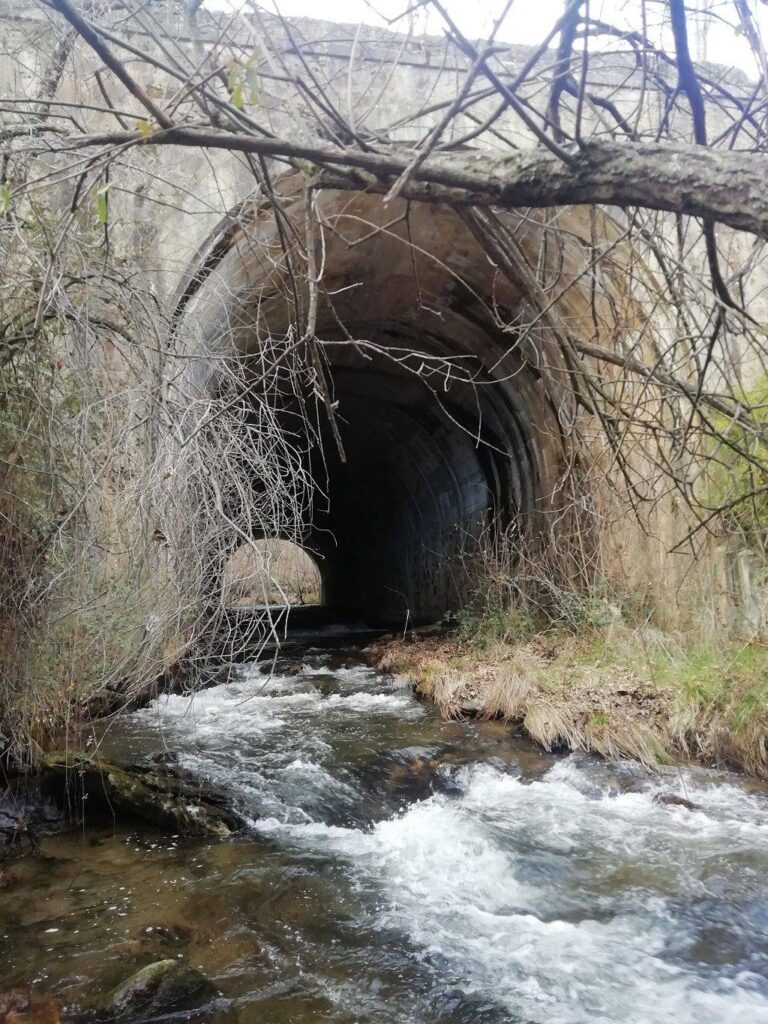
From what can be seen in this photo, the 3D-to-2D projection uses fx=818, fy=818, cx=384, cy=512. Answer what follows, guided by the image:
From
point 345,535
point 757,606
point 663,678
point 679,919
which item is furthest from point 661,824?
point 345,535

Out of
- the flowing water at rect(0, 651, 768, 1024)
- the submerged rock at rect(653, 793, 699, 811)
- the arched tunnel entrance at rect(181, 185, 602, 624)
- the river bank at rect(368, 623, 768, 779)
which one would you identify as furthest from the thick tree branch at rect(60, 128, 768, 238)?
the river bank at rect(368, 623, 768, 779)

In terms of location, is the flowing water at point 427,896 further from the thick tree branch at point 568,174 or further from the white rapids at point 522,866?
the thick tree branch at point 568,174

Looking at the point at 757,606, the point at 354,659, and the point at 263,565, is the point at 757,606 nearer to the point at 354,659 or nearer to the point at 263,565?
the point at 263,565

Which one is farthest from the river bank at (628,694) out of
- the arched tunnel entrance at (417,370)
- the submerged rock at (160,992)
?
the submerged rock at (160,992)

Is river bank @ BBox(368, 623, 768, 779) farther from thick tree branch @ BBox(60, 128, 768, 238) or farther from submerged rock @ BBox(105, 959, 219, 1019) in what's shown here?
thick tree branch @ BBox(60, 128, 768, 238)

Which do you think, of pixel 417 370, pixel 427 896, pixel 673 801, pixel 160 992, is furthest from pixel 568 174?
pixel 417 370

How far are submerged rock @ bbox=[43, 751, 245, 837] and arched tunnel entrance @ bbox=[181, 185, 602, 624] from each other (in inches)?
81.7

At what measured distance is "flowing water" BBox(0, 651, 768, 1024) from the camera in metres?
2.94

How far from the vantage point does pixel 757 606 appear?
6.46 meters

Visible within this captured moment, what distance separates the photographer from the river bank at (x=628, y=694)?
537 cm

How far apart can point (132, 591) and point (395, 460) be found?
33.3ft

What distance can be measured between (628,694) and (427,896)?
285 cm

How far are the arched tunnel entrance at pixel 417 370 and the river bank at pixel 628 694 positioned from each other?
1.61m

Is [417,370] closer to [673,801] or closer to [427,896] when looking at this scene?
[673,801]
